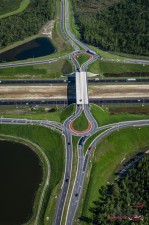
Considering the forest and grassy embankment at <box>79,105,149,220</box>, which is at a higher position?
grassy embankment at <box>79,105,149,220</box>

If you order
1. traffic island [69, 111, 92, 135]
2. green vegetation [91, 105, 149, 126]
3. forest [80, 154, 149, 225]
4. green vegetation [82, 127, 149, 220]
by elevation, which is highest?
green vegetation [91, 105, 149, 126]

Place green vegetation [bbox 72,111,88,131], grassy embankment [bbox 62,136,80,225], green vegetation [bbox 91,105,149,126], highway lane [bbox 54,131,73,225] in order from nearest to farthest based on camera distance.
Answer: highway lane [bbox 54,131,73,225]
grassy embankment [bbox 62,136,80,225]
green vegetation [bbox 72,111,88,131]
green vegetation [bbox 91,105,149,126]

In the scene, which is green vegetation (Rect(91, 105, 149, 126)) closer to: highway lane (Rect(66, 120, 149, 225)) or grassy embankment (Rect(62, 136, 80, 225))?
highway lane (Rect(66, 120, 149, 225))

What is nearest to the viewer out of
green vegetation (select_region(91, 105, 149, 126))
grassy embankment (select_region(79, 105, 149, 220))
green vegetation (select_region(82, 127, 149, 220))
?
green vegetation (select_region(82, 127, 149, 220))

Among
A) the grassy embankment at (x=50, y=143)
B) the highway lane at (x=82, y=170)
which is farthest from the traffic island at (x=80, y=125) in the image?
the grassy embankment at (x=50, y=143)

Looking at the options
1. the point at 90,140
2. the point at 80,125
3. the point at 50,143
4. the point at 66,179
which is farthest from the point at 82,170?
the point at 80,125

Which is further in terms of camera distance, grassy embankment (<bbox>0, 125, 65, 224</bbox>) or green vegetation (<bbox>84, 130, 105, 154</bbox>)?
green vegetation (<bbox>84, 130, 105, 154</bbox>)

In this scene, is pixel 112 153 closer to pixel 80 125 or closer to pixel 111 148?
pixel 111 148

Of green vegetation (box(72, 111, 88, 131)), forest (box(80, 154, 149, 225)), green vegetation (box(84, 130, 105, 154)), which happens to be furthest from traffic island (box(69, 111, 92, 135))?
forest (box(80, 154, 149, 225))

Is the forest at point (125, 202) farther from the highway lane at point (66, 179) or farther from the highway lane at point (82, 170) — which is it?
the highway lane at point (66, 179)
